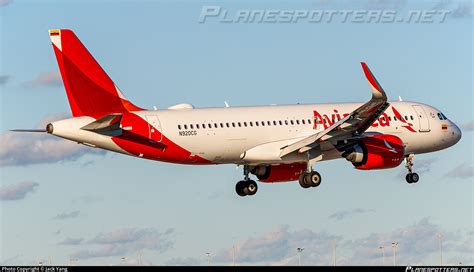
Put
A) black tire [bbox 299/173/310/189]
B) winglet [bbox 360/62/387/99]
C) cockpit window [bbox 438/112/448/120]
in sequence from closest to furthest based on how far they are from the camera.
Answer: winglet [bbox 360/62/387/99] → black tire [bbox 299/173/310/189] → cockpit window [bbox 438/112/448/120]

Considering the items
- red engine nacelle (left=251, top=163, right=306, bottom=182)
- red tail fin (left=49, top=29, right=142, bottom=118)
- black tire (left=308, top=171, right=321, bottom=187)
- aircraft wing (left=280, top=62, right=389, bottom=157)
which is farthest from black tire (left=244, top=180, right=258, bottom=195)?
red tail fin (left=49, top=29, right=142, bottom=118)

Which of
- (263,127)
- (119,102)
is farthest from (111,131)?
(263,127)

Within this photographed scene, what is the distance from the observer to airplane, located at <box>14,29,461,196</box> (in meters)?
100

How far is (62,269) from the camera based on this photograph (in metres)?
87.3

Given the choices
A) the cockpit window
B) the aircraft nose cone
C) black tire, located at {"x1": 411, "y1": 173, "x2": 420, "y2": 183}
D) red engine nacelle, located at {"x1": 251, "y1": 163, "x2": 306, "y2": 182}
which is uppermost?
the cockpit window

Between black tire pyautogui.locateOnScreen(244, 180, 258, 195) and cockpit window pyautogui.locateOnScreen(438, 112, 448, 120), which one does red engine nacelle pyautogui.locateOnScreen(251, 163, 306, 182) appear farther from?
cockpit window pyautogui.locateOnScreen(438, 112, 448, 120)

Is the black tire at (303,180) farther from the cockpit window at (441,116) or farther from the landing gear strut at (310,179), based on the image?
the cockpit window at (441,116)

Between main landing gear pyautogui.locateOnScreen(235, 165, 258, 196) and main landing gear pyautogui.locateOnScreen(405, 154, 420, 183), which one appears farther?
main landing gear pyautogui.locateOnScreen(405, 154, 420, 183)

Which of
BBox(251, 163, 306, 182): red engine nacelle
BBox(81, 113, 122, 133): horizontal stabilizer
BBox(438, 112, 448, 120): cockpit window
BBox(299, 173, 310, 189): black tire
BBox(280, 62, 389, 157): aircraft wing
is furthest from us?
BBox(438, 112, 448, 120): cockpit window

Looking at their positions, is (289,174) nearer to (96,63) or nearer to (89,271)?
(96,63)

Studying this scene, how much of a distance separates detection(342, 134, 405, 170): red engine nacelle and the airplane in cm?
7

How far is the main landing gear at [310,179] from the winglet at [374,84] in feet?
30.7

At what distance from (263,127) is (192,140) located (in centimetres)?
625

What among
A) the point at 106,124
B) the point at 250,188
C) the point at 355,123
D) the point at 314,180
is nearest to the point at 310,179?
the point at 314,180
